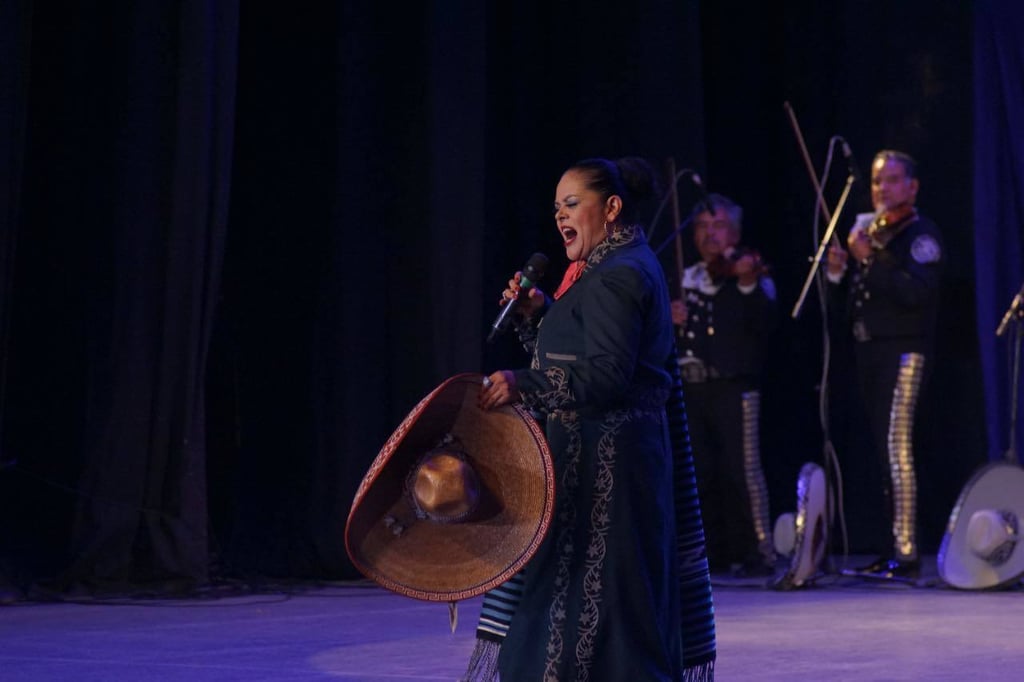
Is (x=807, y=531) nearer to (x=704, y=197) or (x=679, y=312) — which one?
(x=679, y=312)

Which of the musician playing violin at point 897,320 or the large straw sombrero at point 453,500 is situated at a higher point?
the musician playing violin at point 897,320

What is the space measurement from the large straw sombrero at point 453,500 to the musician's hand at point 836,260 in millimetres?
4090

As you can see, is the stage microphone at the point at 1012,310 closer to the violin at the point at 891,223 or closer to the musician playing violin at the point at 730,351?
the violin at the point at 891,223

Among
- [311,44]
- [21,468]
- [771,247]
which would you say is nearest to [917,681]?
[21,468]

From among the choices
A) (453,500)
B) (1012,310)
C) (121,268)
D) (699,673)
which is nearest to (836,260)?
(1012,310)

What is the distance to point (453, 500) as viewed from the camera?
10.3ft

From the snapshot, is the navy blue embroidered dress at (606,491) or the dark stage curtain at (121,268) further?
the dark stage curtain at (121,268)

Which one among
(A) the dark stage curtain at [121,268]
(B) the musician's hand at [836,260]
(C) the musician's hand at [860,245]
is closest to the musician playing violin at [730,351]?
(B) the musician's hand at [836,260]

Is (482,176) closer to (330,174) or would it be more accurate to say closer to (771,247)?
(330,174)

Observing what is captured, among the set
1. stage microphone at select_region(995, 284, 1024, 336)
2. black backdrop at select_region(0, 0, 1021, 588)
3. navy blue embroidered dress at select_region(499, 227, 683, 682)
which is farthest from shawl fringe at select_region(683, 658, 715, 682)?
stage microphone at select_region(995, 284, 1024, 336)

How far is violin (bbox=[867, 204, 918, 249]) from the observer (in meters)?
6.81

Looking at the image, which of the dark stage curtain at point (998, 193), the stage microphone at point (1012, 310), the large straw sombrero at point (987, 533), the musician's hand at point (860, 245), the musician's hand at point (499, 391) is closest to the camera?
the musician's hand at point (499, 391)

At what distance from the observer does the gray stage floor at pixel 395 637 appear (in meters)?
4.22

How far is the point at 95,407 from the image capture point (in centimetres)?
630
